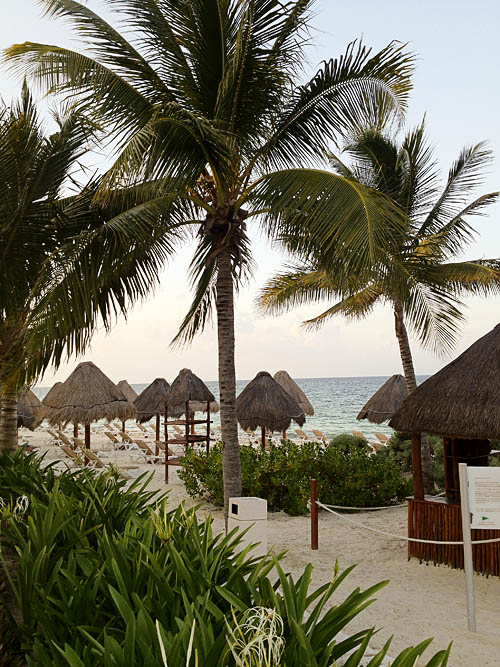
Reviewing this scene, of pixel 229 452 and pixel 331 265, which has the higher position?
pixel 331 265

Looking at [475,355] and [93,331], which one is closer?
[475,355]

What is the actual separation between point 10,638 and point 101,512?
126 centimetres

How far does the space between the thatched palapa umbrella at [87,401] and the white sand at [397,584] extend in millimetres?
7183

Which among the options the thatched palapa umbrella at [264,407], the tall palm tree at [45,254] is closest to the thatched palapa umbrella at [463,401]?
the tall palm tree at [45,254]

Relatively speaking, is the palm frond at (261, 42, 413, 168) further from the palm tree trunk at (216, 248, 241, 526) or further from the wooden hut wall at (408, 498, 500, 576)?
the wooden hut wall at (408, 498, 500, 576)

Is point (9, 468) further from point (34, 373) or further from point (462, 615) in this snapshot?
point (462, 615)

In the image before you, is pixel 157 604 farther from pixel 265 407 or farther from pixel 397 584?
pixel 265 407

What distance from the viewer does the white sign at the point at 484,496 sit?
18.8 ft

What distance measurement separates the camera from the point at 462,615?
6.15 meters

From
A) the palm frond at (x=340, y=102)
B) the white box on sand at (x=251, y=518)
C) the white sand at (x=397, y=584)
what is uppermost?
the palm frond at (x=340, y=102)

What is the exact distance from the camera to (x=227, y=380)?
900 cm

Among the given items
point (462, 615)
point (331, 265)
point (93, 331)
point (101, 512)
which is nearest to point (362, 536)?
point (462, 615)

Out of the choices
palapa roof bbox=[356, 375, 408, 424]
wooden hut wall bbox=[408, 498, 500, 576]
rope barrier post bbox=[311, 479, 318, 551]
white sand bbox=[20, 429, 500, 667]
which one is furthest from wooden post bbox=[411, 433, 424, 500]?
palapa roof bbox=[356, 375, 408, 424]

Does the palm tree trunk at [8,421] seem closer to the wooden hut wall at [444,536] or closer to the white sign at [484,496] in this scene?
the wooden hut wall at [444,536]
